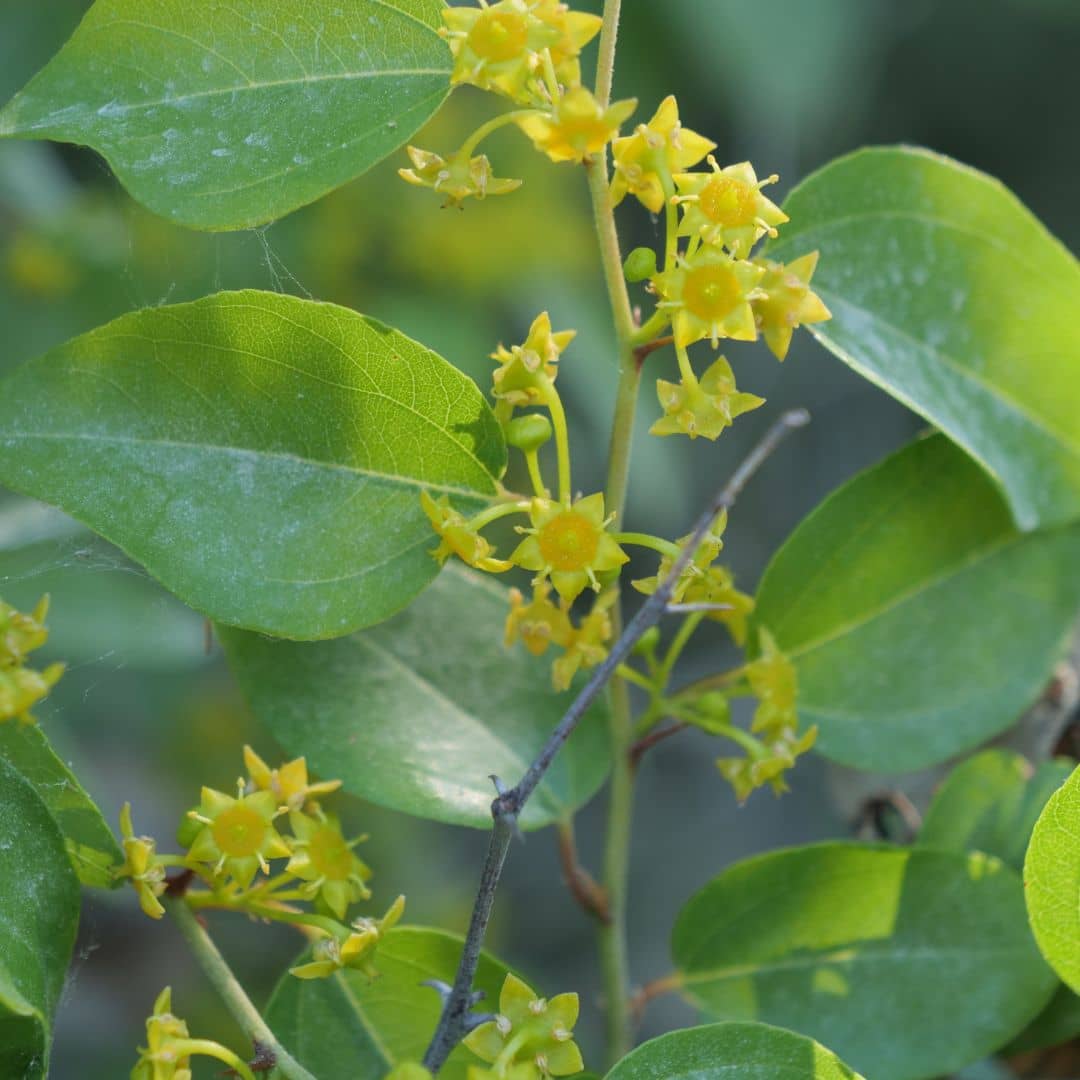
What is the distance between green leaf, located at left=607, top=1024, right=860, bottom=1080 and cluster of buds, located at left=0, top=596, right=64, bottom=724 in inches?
14.4

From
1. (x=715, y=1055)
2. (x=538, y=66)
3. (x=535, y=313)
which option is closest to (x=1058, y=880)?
(x=715, y=1055)

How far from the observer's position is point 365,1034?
2.78ft

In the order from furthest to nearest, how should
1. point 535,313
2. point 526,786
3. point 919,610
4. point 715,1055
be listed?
point 535,313 → point 919,610 → point 715,1055 → point 526,786

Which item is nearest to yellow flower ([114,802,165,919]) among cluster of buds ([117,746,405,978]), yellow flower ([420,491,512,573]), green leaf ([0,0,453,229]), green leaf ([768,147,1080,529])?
cluster of buds ([117,746,405,978])

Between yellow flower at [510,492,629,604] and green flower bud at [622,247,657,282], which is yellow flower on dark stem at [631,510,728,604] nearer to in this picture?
yellow flower at [510,492,629,604]

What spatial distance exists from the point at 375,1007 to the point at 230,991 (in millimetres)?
124

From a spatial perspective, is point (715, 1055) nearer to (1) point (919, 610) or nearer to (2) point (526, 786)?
(2) point (526, 786)

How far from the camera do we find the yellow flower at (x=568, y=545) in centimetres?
78

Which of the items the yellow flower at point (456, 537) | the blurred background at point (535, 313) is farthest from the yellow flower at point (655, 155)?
the blurred background at point (535, 313)

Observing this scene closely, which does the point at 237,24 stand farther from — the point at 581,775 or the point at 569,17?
the point at 581,775

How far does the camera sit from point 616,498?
855 mm

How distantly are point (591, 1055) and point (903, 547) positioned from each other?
1.02 metres

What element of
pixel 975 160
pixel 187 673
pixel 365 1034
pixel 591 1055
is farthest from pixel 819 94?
pixel 365 1034

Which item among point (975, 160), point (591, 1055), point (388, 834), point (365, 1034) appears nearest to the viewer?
point (365, 1034)
